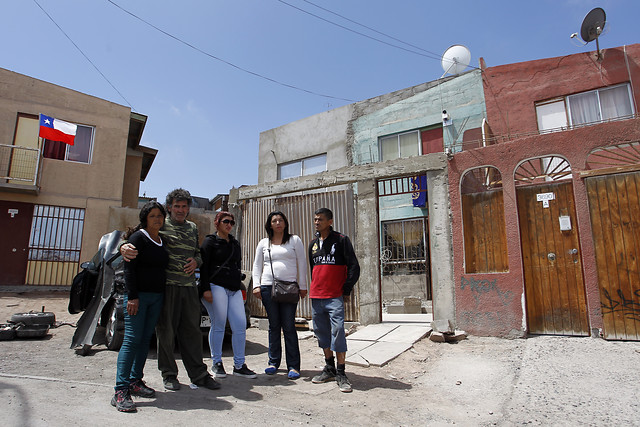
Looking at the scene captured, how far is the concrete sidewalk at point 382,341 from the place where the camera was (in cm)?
505

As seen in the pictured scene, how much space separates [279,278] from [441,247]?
10.8ft

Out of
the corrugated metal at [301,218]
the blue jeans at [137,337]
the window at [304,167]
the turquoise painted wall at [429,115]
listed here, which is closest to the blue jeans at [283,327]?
the blue jeans at [137,337]

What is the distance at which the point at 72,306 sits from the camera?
558cm

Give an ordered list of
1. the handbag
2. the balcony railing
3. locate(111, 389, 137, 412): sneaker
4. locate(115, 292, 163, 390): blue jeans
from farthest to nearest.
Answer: the balcony railing
the handbag
locate(115, 292, 163, 390): blue jeans
locate(111, 389, 137, 412): sneaker

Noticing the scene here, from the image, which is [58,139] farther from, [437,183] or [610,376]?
[610,376]

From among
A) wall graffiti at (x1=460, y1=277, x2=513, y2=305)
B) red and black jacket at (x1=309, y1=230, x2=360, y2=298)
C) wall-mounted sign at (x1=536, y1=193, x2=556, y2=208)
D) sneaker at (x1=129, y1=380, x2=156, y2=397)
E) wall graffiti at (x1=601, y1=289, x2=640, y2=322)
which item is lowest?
sneaker at (x1=129, y1=380, x2=156, y2=397)

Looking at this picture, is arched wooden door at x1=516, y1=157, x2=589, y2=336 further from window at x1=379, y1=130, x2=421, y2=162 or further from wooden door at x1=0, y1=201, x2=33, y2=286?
wooden door at x1=0, y1=201, x2=33, y2=286

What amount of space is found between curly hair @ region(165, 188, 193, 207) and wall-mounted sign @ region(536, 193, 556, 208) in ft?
16.5

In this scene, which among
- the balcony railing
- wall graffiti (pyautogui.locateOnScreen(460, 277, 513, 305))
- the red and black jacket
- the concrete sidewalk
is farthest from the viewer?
the balcony railing

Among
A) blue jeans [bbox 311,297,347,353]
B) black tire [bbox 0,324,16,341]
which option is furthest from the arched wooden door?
black tire [bbox 0,324,16,341]

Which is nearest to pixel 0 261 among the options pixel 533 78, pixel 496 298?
pixel 496 298

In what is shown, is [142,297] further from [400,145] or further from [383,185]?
[400,145]

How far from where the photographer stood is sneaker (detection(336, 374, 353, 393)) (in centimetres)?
376

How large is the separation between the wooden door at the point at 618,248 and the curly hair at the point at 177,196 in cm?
532
